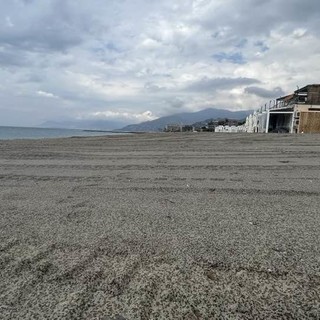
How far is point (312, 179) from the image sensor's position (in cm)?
758

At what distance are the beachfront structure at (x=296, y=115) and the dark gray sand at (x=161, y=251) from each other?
3404 cm

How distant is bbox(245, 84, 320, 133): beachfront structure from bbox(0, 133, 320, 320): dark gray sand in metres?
34.0

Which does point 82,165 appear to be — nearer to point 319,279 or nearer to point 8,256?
point 8,256

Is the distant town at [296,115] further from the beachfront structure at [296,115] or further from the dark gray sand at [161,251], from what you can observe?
the dark gray sand at [161,251]

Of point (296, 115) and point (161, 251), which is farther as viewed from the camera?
point (296, 115)

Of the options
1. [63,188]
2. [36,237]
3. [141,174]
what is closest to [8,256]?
[36,237]

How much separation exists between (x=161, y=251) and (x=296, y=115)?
41.2 meters

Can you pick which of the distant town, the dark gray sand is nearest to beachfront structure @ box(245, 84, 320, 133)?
the distant town

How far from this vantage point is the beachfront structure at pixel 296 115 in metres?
37.7

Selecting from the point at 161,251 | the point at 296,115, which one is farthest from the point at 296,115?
the point at 161,251

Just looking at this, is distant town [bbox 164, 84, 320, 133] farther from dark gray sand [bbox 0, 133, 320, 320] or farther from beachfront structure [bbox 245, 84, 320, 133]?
dark gray sand [bbox 0, 133, 320, 320]

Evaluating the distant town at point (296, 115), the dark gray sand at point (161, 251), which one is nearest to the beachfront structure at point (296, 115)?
the distant town at point (296, 115)

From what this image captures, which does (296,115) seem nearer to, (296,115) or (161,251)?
(296,115)

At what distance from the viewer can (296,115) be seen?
40188 mm
